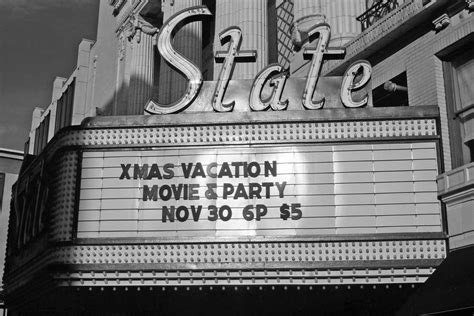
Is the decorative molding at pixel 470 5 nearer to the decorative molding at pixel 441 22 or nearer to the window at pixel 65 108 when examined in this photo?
the decorative molding at pixel 441 22

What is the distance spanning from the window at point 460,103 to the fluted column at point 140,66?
639 inches

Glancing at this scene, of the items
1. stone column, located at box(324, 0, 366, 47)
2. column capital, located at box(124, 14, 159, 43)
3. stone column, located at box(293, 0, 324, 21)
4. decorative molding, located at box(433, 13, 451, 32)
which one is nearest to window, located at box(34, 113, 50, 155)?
column capital, located at box(124, 14, 159, 43)

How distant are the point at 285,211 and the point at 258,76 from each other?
2597 millimetres

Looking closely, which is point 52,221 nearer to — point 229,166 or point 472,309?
point 229,166

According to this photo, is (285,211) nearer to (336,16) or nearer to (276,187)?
(276,187)

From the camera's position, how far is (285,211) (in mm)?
11008

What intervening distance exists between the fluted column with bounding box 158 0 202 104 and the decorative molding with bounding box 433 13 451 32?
11.0m

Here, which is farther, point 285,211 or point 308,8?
point 308,8

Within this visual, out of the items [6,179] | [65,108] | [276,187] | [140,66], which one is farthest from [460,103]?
[65,108]

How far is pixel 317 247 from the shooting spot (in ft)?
35.1

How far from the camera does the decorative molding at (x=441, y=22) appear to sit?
38.9 ft

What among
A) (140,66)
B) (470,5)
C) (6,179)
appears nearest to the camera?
(470,5)

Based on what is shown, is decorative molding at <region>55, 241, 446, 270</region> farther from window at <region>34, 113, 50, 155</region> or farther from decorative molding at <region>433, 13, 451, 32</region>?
window at <region>34, 113, 50, 155</region>

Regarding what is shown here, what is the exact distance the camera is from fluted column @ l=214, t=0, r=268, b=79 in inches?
731
